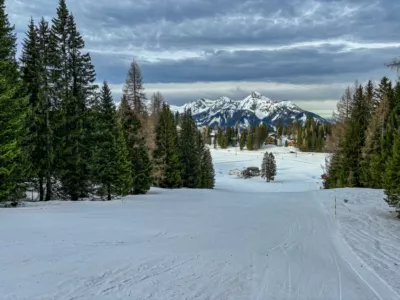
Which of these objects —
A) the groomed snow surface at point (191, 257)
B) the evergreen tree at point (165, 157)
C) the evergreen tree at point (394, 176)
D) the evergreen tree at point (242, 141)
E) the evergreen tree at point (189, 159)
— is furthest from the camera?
the evergreen tree at point (242, 141)

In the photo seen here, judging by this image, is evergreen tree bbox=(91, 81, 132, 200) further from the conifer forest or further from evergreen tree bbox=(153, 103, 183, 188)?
evergreen tree bbox=(153, 103, 183, 188)

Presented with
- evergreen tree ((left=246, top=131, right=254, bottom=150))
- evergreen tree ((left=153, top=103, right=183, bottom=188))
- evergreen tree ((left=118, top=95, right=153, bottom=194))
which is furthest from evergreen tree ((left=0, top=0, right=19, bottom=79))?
evergreen tree ((left=246, top=131, right=254, bottom=150))

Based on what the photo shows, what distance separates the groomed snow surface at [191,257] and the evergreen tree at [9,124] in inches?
116

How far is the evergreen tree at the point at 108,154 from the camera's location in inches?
961


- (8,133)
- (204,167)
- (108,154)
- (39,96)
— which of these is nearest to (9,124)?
(8,133)

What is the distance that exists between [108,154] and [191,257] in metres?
17.2

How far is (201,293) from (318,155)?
133m

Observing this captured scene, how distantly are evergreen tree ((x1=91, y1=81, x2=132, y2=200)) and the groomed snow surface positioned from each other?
6.83 meters

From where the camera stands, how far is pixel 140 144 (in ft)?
102

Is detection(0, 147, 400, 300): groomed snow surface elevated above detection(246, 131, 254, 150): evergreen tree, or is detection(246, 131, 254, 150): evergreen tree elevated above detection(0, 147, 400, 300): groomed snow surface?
detection(246, 131, 254, 150): evergreen tree

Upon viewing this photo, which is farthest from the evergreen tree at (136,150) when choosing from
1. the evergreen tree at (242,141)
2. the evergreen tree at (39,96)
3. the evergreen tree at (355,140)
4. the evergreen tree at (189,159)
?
the evergreen tree at (242,141)

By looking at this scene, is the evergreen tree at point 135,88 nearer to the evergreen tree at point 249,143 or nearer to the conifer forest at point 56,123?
the conifer forest at point 56,123

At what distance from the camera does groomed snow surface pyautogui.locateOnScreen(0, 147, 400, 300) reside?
6.86 m

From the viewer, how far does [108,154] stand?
25.0 m
